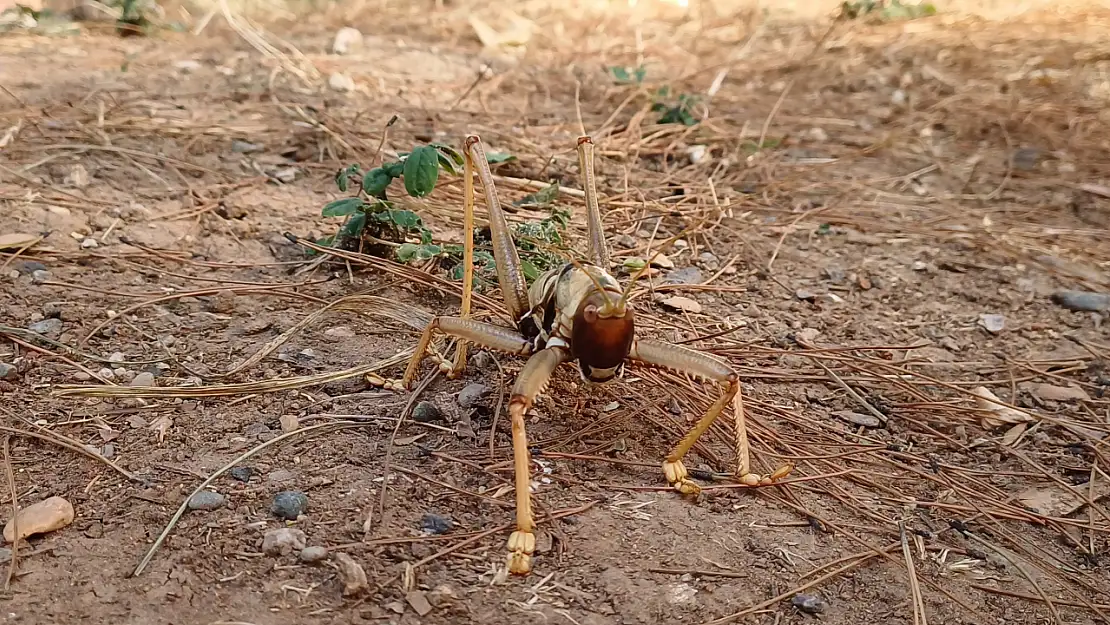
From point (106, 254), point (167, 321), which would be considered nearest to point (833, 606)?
point (167, 321)

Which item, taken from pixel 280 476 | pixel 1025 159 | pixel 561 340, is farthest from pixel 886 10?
pixel 280 476

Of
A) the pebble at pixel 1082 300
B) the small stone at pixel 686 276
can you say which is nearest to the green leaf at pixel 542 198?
the small stone at pixel 686 276

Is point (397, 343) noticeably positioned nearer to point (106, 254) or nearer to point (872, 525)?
point (106, 254)

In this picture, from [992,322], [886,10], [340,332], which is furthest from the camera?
[886,10]

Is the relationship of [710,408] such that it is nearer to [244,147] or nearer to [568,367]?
[568,367]

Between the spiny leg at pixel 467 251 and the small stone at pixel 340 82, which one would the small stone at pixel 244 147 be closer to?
the small stone at pixel 340 82
